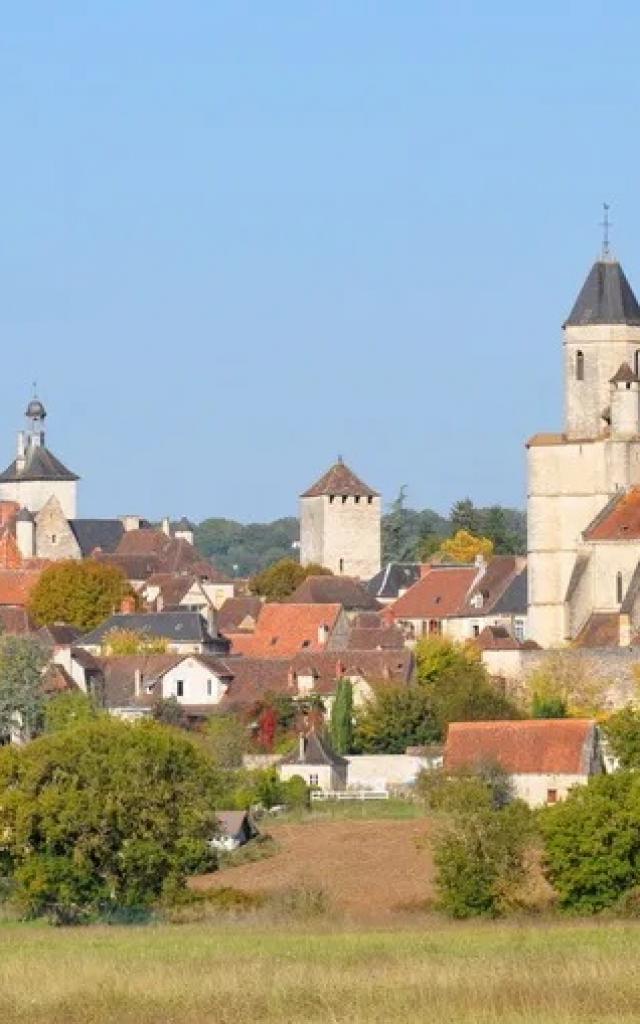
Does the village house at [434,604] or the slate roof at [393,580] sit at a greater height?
the slate roof at [393,580]

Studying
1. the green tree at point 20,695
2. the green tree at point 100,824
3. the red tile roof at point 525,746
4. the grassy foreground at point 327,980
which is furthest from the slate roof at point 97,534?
the grassy foreground at point 327,980

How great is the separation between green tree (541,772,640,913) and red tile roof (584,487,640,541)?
29.1 meters

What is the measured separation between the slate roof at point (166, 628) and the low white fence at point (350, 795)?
19.8 metres

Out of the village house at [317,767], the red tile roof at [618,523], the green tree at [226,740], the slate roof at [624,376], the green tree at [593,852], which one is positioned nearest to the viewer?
the green tree at [593,852]

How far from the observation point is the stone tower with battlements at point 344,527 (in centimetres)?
12081

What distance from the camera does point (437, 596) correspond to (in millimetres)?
97688

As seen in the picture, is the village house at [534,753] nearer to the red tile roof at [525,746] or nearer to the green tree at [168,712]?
the red tile roof at [525,746]

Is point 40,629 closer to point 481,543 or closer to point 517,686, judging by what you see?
point 517,686

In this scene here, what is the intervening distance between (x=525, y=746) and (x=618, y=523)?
45.1 feet

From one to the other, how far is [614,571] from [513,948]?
39421 millimetres

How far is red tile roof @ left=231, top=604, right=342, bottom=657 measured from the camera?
305ft

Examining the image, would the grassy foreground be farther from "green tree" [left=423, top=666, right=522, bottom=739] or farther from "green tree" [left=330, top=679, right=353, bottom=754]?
"green tree" [left=330, top=679, right=353, bottom=754]

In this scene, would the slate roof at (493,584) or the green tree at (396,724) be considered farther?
the slate roof at (493,584)

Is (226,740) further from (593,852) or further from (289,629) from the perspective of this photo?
(593,852)
